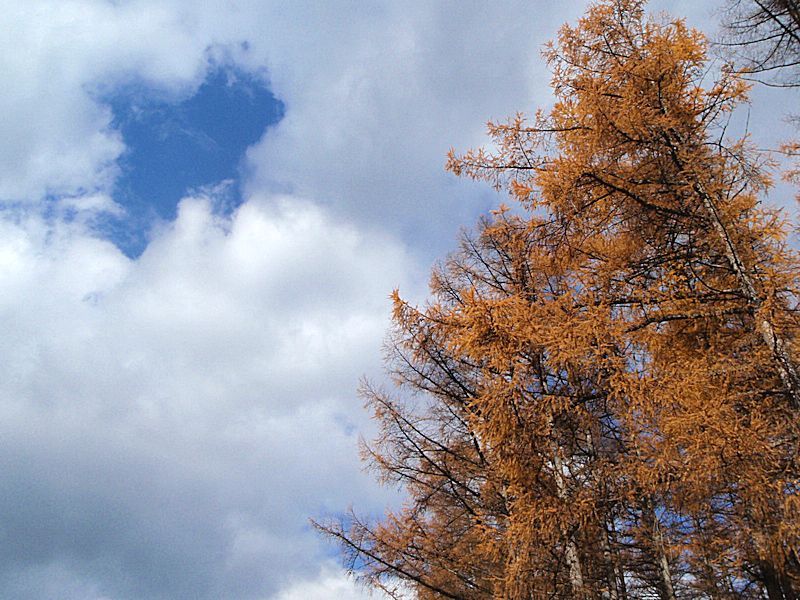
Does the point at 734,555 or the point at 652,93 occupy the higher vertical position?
the point at 652,93

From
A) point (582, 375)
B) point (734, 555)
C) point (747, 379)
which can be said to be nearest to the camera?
point (734, 555)

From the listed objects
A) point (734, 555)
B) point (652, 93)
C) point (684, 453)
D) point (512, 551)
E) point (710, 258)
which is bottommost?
point (734, 555)

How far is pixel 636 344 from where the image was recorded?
6.09 m

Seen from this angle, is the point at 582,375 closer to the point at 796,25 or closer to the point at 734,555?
the point at 734,555

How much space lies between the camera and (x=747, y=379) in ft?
17.5

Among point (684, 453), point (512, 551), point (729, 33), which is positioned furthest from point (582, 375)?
point (729, 33)

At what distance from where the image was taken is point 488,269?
29.3ft

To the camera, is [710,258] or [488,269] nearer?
[710,258]

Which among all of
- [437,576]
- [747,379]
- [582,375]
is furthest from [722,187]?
[437,576]

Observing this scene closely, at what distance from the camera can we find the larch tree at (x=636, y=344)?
506 cm

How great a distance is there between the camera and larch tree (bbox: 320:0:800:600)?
5059mm

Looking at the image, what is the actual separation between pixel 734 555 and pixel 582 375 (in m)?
2.22

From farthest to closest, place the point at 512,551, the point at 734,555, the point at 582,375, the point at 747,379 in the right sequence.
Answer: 1. the point at 582,375
2. the point at 512,551
3. the point at 747,379
4. the point at 734,555

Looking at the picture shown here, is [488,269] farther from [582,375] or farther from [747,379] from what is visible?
[747,379]
